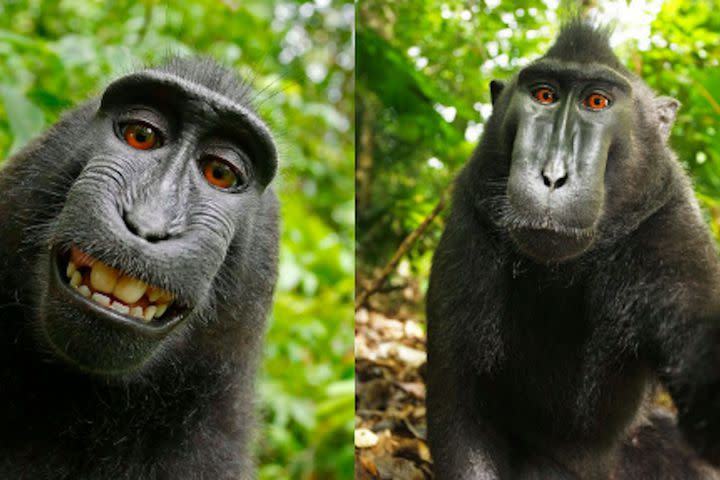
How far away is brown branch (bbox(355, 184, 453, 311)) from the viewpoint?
6.05ft

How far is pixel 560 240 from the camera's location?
60.9 inches

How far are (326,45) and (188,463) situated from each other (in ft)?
12.3

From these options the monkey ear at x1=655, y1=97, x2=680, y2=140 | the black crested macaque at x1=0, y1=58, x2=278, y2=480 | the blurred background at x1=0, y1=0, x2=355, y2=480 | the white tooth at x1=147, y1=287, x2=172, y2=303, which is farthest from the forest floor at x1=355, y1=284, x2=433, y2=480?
the blurred background at x1=0, y1=0, x2=355, y2=480

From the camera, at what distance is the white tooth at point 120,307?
173cm

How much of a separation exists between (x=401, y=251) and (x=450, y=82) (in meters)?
0.39

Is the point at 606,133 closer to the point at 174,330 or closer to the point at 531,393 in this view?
the point at 531,393

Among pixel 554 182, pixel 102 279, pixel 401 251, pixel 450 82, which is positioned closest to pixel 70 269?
pixel 102 279

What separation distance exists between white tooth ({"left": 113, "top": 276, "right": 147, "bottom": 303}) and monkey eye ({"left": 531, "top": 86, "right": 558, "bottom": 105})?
88 cm

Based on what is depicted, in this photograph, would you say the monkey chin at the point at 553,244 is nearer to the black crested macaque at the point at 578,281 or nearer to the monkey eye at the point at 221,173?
the black crested macaque at the point at 578,281

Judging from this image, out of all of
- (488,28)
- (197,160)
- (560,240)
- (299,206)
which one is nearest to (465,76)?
(488,28)

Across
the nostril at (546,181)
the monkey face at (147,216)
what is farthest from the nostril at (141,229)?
the nostril at (546,181)

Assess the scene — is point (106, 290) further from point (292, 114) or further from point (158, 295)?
point (292, 114)

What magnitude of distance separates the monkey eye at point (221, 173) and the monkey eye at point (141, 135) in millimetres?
115

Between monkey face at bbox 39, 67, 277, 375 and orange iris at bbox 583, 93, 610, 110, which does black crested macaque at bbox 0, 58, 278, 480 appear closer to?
monkey face at bbox 39, 67, 277, 375
